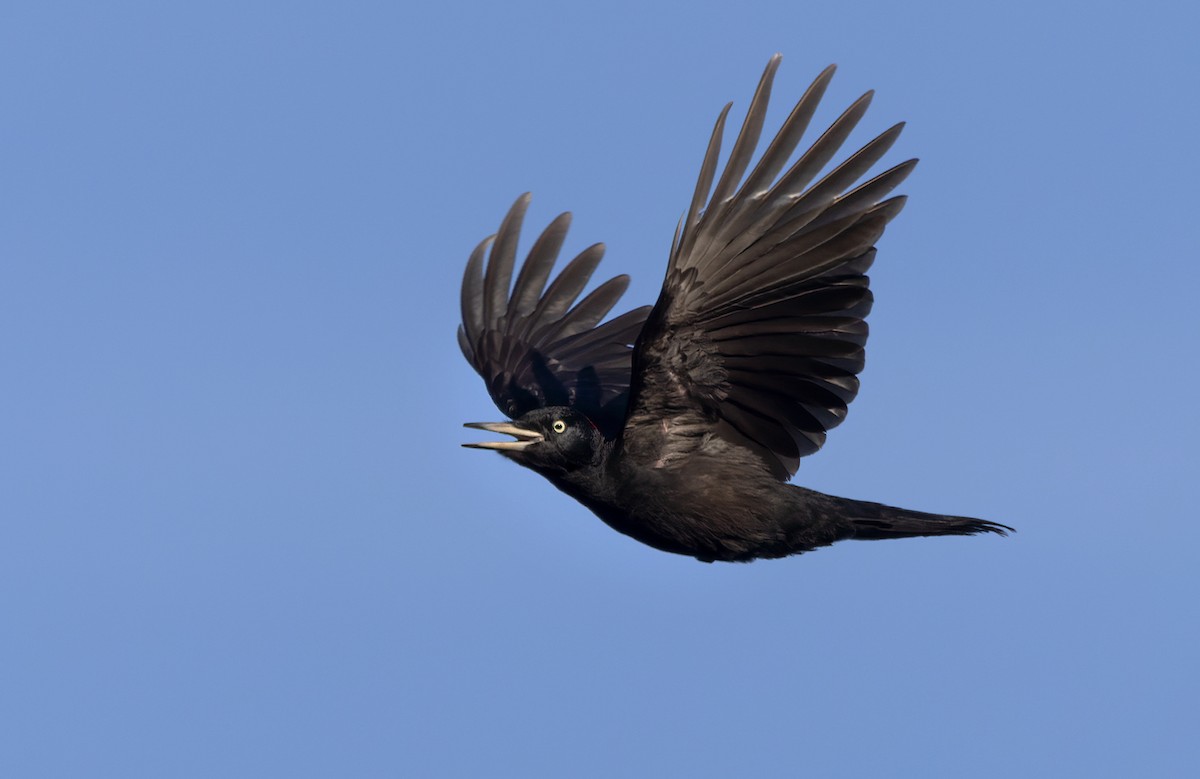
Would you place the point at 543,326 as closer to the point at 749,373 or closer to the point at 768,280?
the point at 749,373

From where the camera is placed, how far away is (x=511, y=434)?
11.2 m

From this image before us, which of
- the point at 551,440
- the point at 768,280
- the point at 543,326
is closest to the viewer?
the point at 768,280

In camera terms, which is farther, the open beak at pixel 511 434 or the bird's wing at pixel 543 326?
the bird's wing at pixel 543 326

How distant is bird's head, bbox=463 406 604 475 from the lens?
36.4 feet

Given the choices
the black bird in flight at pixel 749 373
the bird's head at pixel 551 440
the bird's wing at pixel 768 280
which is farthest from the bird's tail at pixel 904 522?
the bird's head at pixel 551 440

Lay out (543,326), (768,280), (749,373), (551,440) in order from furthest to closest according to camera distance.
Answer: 1. (543,326)
2. (551,440)
3. (749,373)
4. (768,280)

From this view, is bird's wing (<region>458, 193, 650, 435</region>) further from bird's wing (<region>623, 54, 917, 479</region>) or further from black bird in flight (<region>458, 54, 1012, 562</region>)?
bird's wing (<region>623, 54, 917, 479</region>)

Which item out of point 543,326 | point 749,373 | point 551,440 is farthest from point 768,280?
point 543,326

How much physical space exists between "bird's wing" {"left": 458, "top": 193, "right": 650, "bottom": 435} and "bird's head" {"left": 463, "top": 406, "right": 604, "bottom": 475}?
1.91 metres

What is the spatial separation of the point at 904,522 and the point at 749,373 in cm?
148

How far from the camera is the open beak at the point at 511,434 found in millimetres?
11094

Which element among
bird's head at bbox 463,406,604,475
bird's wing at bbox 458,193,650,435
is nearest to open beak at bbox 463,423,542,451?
bird's head at bbox 463,406,604,475

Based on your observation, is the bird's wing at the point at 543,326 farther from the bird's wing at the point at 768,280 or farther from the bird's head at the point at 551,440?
the bird's wing at the point at 768,280

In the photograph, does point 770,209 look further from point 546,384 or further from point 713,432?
point 546,384
